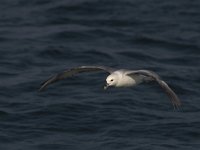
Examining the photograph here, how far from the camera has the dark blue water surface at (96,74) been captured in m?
24.6

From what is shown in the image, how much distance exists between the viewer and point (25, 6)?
109 feet

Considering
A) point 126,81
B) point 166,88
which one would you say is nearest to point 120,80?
point 126,81

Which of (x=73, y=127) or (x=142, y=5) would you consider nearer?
(x=73, y=127)

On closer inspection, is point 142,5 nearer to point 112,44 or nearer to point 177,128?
point 112,44

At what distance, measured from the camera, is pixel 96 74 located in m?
28.5

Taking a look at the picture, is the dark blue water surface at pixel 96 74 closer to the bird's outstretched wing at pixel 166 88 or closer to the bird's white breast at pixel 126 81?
the bird's white breast at pixel 126 81

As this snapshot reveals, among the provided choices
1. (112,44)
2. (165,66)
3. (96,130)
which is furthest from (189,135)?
(112,44)

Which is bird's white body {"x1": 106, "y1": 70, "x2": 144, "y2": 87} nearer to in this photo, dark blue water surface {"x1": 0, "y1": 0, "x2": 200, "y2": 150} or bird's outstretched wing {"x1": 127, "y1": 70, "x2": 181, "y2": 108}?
bird's outstretched wing {"x1": 127, "y1": 70, "x2": 181, "y2": 108}

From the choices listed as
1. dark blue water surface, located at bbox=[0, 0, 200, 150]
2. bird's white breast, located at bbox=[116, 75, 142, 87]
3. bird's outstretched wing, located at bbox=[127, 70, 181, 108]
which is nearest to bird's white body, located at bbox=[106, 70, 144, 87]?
bird's white breast, located at bbox=[116, 75, 142, 87]

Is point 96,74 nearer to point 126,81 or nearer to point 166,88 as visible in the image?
point 126,81

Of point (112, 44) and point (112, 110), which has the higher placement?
point (112, 44)

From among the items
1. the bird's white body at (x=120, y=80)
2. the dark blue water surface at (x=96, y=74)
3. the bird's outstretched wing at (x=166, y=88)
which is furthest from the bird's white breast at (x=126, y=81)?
the dark blue water surface at (x=96, y=74)

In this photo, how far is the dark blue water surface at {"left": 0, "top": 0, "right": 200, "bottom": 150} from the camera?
80.6 ft

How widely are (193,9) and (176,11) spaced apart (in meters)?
0.60
